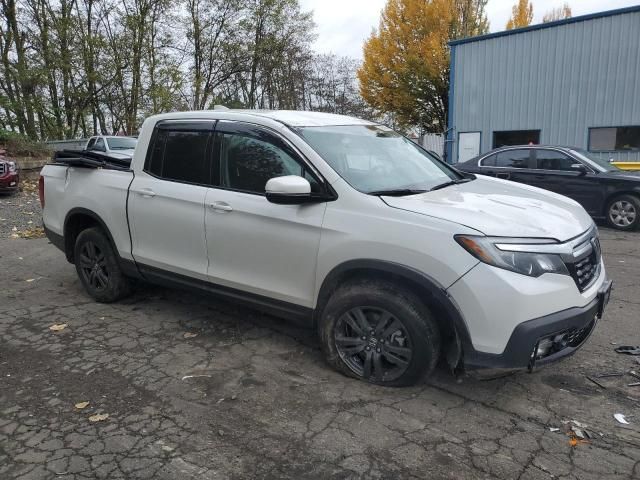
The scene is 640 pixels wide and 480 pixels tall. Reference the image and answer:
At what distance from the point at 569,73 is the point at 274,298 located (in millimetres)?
15822

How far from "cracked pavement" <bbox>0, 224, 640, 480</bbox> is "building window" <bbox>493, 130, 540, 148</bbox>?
552 inches

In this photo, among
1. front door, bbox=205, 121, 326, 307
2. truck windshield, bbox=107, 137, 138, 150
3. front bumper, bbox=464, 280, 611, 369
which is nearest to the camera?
front bumper, bbox=464, 280, 611, 369

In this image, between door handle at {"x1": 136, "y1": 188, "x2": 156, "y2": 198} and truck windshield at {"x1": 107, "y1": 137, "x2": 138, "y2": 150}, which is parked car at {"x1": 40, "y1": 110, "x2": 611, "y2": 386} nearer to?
door handle at {"x1": 136, "y1": 188, "x2": 156, "y2": 198}

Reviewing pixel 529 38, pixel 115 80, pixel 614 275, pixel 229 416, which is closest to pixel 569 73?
pixel 529 38

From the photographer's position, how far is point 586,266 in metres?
3.11

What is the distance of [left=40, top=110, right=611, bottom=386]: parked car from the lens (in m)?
2.81

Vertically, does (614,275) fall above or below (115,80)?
below

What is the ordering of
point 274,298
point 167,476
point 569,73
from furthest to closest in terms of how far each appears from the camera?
point 569,73 → point 274,298 → point 167,476

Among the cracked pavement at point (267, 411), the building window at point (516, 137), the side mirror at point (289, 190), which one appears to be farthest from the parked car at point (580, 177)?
the building window at point (516, 137)

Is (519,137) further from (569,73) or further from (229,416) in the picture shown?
(229,416)

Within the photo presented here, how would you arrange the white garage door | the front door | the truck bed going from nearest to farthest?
the front door → the truck bed → the white garage door

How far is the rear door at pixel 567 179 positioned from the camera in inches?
353

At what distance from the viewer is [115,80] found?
76.9 ft

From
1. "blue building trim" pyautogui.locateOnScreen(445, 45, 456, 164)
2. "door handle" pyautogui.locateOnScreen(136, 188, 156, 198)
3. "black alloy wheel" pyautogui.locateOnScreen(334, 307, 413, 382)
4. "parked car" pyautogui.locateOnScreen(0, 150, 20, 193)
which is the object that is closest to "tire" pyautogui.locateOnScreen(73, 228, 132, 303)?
"door handle" pyautogui.locateOnScreen(136, 188, 156, 198)
